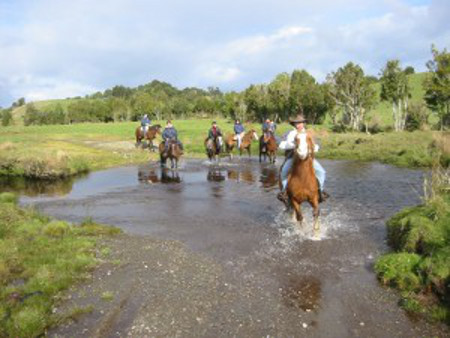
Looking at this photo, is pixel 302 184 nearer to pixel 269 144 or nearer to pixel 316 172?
pixel 316 172

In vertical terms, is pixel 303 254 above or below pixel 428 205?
below

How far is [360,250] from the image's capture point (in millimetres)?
10289

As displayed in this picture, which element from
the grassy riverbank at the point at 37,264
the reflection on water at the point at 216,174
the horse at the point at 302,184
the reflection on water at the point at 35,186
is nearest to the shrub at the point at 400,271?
the horse at the point at 302,184

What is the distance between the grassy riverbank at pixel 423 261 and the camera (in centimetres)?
736

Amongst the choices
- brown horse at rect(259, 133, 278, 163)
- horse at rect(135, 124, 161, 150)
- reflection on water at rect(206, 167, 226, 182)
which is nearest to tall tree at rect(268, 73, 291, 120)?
horse at rect(135, 124, 161, 150)

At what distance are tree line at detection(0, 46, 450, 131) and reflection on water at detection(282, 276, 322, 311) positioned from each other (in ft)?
24.7

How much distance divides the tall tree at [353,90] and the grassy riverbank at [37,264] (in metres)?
43.7

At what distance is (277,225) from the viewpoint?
12664mm

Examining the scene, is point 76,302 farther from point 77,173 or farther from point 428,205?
point 77,173

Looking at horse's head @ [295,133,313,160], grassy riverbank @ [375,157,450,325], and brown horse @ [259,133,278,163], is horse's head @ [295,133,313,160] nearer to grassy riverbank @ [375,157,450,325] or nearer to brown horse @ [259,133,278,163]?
grassy riverbank @ [375,157,450,325]

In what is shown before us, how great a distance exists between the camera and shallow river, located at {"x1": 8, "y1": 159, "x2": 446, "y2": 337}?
7477 millimetres

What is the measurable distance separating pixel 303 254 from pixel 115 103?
114132mm

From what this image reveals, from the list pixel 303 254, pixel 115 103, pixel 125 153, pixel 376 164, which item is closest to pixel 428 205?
pixel 303 254

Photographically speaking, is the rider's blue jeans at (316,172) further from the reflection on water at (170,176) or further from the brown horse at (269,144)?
the brown horse at (269,144)
